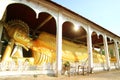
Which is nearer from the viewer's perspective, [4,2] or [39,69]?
[4,2]

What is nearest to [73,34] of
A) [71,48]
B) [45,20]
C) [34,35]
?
[71,48]

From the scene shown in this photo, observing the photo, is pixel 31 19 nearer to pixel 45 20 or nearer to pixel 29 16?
pixel 29 16

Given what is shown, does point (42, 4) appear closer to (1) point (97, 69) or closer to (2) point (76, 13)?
(2) point (76, 13)

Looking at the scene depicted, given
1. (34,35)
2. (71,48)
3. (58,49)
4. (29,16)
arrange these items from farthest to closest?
(71,48)
(34,35)
(29,16)
(58,49)

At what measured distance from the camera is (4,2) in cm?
673

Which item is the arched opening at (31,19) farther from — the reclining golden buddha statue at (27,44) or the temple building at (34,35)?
the reclining golden buddha statue at (27,44)

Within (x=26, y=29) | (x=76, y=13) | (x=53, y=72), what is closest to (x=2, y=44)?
(x=26, y=29)

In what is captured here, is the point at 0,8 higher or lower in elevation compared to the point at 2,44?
higher

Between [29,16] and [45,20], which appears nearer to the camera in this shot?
[29,16]

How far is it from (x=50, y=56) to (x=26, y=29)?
2708 mm

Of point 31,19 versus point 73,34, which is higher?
point 31,19

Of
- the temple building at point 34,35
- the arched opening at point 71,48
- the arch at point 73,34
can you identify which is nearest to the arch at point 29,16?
the temple building at point 34,35

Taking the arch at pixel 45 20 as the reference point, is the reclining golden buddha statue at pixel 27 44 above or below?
below

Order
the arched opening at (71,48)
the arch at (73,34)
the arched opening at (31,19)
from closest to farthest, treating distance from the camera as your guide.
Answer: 1. the arched opening at (31,19)
2. the arched opening at (71,48)
3. the arch at (73,34)
